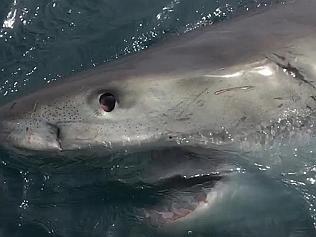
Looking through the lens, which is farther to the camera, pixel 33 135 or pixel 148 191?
pixel 148 191

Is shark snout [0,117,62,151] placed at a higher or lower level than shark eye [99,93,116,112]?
lower

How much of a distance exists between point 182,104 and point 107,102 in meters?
0.18

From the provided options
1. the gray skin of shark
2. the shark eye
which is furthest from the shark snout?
the shark eye

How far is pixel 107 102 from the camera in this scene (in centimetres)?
161

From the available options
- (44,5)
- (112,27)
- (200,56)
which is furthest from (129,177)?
(44,5)

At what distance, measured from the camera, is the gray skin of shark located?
1602 mm

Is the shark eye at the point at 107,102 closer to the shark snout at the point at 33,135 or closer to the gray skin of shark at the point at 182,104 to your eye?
the gray skin of shark at the point at 182,104

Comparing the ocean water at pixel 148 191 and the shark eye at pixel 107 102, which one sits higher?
the shark eye at pixel 107 102

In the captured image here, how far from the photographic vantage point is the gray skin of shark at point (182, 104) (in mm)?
1602

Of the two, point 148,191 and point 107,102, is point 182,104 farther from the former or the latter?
point 148,191

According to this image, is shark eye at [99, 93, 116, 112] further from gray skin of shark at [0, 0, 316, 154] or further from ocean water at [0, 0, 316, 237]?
ocean water at [0, 0, 316, 237]

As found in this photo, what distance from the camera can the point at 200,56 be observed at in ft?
5.57

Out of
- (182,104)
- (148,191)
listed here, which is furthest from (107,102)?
(148,191)

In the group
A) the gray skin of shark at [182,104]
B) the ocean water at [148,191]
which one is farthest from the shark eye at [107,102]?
the ocean water at [148,191]
